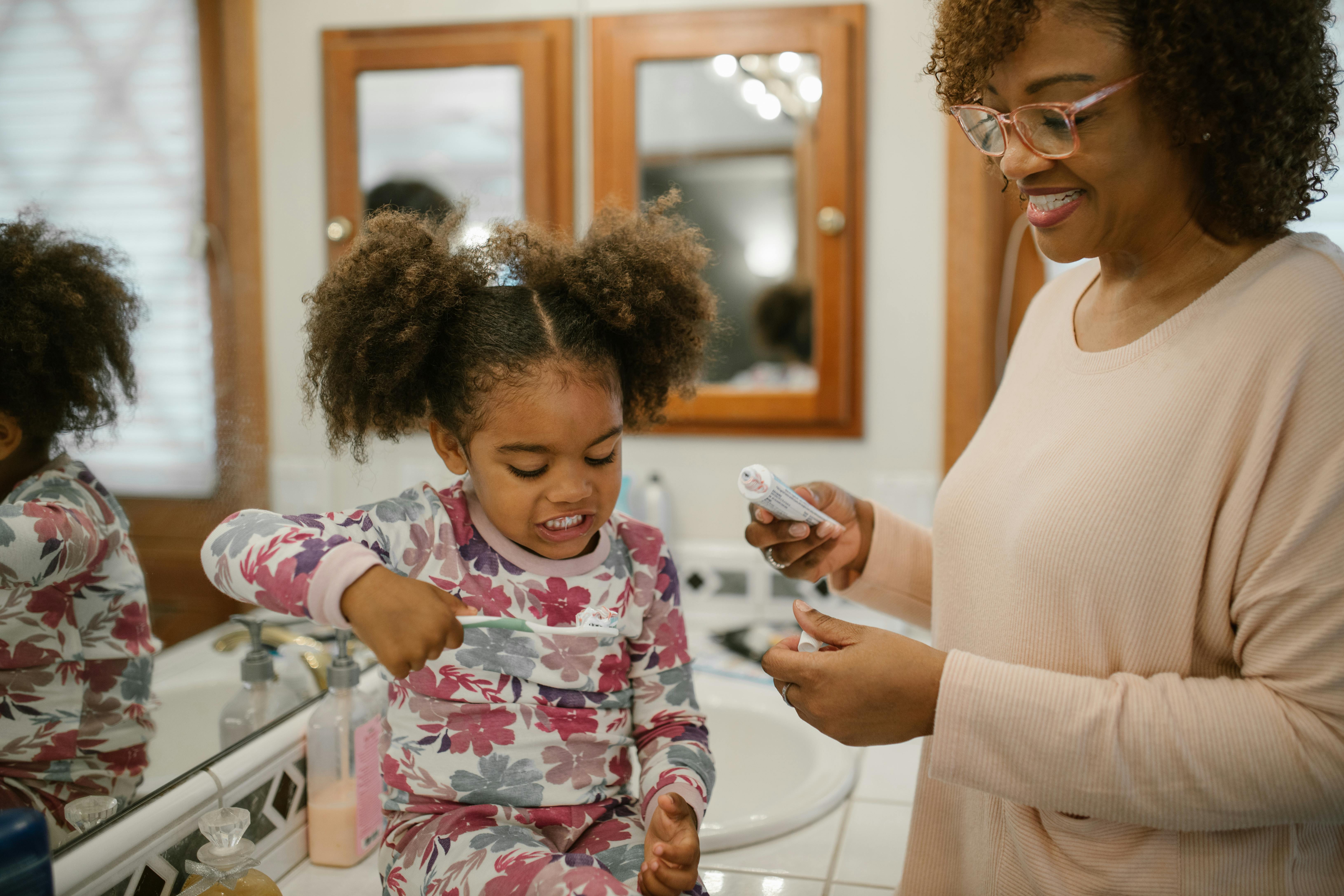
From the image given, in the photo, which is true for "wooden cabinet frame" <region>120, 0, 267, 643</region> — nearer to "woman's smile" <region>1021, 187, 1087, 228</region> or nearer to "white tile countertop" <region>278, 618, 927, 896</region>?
"white tile countertop" <region>278, 618, 927, 896</region>

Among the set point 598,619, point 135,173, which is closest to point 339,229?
point 135,173

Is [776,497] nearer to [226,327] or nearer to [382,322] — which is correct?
[382,322]

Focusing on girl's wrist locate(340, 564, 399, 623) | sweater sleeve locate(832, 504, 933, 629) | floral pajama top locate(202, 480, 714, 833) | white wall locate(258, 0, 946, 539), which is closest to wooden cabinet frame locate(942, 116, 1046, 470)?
white wall locate(258, 0, 946, 539)

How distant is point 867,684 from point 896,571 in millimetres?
337

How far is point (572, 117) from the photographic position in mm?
1788

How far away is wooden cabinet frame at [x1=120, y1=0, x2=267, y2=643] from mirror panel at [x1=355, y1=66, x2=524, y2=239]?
13.6 inches

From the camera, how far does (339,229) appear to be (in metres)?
1.55

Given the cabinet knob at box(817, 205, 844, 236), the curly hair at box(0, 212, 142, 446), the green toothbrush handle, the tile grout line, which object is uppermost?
the cabinet knob at box(817, 205, 844, 236)

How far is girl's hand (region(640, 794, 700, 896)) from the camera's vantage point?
0.77 m

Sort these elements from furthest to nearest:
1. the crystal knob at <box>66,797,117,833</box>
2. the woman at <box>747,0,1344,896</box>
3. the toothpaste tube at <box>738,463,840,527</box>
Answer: the toothpaste tube at <box>738,463,840,527</box> < the crystal knob at <box>66,797,117,833</box> < the woman at <box>747,0,1344,896</box>

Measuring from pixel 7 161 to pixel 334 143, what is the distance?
0.85 metres

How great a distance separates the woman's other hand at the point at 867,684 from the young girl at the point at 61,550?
57 centimetres

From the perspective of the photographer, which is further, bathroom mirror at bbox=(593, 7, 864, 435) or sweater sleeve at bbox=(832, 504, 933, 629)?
bathroom mirror at bbox=(593, 7, 864, 435)

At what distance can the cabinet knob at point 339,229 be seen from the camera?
153 centimetres
